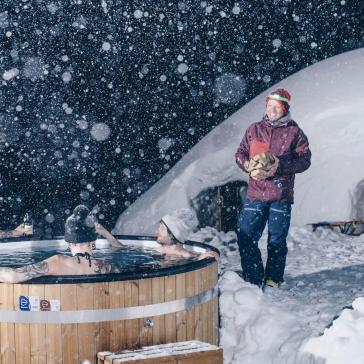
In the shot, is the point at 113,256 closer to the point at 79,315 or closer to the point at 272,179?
the point at 272,179

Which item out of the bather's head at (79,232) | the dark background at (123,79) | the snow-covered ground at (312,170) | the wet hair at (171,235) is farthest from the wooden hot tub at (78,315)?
the dark background at (123,79)

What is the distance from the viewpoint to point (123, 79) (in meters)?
9.37

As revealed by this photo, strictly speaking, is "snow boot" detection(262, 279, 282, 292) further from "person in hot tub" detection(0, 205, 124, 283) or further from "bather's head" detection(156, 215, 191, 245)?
"person in hot tub" detection(0, 205, 124, 283)

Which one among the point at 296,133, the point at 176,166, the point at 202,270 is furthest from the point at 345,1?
the point at 202,270

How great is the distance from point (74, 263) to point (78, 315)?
523 mm

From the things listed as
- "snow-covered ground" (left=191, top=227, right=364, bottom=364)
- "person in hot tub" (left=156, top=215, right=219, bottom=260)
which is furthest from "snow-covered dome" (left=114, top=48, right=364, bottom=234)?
"person in hot tub" (left=156, top=215, right=219, bottom=260)

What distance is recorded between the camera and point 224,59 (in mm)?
9523

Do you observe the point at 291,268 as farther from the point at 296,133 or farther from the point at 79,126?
the point at 79,126

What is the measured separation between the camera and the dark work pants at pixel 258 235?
6191 millimetres

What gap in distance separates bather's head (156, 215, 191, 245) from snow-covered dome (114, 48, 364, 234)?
3083 mm

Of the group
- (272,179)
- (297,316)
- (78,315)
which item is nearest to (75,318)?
(78,315)

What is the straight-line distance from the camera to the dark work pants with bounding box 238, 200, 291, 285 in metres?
6.19

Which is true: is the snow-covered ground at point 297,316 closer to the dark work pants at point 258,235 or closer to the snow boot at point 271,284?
the snow boot at point 271,284

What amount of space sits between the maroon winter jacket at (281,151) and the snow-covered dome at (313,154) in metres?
3.19
